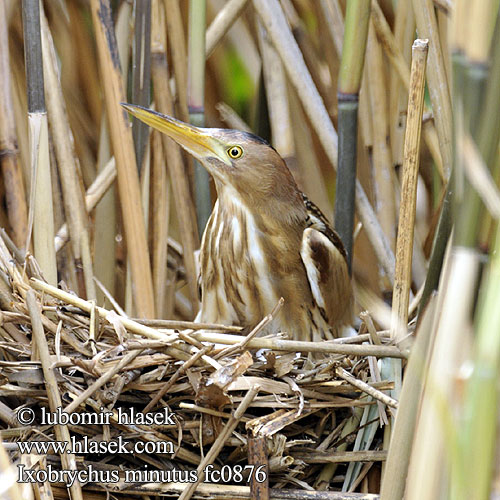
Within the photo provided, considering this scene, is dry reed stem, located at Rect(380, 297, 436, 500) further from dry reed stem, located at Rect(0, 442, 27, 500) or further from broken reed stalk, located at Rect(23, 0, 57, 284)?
broken reed stalk, located at Rect(23, 0, 57, 284)

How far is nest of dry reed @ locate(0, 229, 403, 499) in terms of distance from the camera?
1.15m

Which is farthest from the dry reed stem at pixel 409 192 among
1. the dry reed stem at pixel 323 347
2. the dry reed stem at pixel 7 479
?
the dry reed stem at pixel 7 479

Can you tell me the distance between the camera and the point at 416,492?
1.82ft

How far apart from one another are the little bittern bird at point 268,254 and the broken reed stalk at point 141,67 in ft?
0.58

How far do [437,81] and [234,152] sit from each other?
16.8 inches

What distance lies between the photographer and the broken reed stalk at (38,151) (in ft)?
4.52

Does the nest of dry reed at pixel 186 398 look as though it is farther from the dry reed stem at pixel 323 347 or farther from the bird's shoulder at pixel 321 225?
the bird's shoulder at pixel 321 225

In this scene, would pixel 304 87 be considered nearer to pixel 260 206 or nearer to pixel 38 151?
pixel 260 206

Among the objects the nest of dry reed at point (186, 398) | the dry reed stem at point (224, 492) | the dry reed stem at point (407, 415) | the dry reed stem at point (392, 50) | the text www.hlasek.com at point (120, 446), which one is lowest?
the dry reed stem at point (224, 492)

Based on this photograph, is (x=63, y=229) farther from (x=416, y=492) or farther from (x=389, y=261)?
(x=416, y=492)

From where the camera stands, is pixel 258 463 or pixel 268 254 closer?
pixel 258 463

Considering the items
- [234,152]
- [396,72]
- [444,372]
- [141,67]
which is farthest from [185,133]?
[444,372]

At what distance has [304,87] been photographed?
65.2 inches

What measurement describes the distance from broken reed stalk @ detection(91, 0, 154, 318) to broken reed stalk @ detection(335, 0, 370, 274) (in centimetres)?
41
